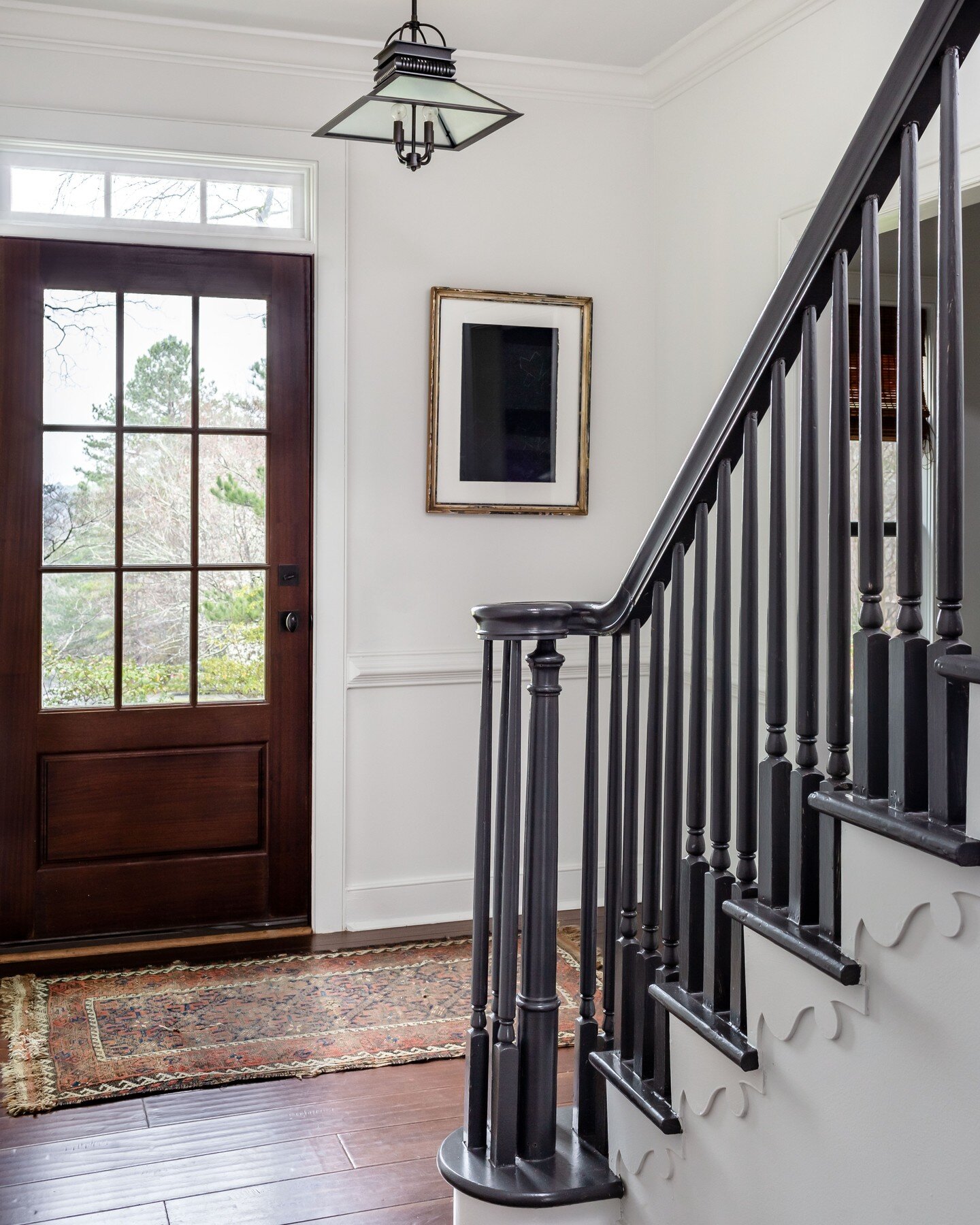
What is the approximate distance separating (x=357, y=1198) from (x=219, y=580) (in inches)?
79.6

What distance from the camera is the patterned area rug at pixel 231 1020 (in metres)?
2.74

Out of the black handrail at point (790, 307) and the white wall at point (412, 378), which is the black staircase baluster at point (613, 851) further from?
the white wall at point (412, 378)

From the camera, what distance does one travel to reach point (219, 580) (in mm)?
3701

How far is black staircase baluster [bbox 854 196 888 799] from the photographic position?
136 cm

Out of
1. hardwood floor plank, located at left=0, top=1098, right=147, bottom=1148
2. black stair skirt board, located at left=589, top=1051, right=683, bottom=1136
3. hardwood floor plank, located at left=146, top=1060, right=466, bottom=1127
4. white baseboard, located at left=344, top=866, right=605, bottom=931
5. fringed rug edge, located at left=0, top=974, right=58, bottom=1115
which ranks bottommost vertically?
hardwood floor plank, located at left=0, top=1098, right=147, bottom=1148

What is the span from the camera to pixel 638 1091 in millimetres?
1889

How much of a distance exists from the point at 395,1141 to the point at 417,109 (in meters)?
2.39

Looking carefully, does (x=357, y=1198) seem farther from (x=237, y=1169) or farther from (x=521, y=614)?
(x=521, y=614)

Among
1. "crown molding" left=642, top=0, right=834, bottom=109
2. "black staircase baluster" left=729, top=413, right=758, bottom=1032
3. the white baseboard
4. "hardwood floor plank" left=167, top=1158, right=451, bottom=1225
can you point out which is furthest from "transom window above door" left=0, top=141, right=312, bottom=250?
"hardwood floor plank" left=167, top=1158, right=451, bottom=1225

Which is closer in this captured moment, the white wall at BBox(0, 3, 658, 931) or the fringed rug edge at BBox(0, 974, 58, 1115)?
the fringed rug edge at BBox(0, 974, 58, 1115)

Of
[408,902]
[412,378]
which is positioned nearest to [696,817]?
[408,902]

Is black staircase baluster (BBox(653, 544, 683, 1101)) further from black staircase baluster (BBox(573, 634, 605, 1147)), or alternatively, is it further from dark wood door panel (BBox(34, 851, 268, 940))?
dark wood door panel (BBox(34, 851, 268, 940))

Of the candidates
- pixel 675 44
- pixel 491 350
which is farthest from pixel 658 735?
pixel 675 44

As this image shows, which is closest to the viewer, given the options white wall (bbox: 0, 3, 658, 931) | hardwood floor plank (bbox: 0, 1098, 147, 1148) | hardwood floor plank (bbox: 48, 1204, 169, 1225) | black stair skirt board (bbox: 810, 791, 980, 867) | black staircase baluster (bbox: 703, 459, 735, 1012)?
black stair skirt board (bbox: 810, 791, 980, 867)
